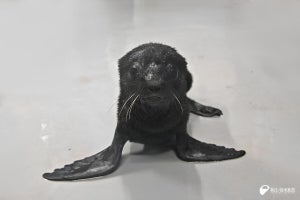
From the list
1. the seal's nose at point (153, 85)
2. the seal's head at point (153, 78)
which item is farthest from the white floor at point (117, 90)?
the seal's nose at point (153, 85)

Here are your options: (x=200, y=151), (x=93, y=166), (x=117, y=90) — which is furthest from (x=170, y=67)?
(x=117, y=90)

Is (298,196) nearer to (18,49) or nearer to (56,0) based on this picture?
(18,49)

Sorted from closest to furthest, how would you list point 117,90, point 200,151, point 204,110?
point 200,151, point 204,110, point 117,90

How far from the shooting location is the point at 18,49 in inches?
157

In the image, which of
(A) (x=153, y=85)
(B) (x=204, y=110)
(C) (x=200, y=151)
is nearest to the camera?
(A) (x=153, y=85)

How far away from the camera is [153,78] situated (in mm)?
2223

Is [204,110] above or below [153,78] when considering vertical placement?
below

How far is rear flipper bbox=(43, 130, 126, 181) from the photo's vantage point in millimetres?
2377

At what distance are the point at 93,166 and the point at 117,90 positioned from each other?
915 mm

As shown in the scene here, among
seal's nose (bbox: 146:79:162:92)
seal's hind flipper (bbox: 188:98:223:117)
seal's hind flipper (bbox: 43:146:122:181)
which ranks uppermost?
A: seal's nose (bbox: 146:79:162:92)

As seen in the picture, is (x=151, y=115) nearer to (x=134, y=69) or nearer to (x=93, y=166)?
(x=134, y=69)

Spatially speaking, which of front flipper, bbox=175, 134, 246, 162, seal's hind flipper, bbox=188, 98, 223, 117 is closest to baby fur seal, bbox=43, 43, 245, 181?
front flipper, bbox=175, 134, 246, 162

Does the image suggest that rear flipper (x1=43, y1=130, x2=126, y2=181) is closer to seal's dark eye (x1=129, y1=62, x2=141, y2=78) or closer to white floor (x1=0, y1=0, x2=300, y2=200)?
white floor (x1=0, y1=0, x2=300, y2=200)

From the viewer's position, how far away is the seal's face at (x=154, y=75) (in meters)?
2.23
